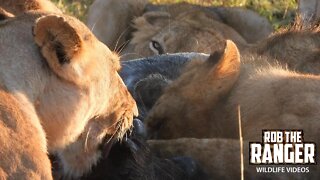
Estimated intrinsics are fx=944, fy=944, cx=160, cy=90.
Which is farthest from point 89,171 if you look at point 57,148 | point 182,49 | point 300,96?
point 182,49

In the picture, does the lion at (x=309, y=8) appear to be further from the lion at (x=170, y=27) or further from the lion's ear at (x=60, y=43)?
the lion's ear at (x=60, y=43)

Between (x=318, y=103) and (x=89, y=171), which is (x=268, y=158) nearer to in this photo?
(x=318, y=103)

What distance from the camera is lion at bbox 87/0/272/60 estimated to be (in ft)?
21.0

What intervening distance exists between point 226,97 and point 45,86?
1.34 metres

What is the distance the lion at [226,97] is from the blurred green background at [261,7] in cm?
329

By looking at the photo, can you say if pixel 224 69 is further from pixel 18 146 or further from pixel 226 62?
pixel 18 146

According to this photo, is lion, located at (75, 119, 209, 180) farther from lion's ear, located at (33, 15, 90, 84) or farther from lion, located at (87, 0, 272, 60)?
lion, located at (87, 0, 272, 60)

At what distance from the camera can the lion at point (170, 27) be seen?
6.40 m

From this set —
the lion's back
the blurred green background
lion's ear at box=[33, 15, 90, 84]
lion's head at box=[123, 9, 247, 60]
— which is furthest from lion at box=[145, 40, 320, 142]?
the blurred green background

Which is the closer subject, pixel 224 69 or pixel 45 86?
pixel 45 86

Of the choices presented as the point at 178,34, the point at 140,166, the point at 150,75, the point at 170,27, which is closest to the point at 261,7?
the point at 170,27

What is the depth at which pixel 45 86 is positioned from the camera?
2.73m

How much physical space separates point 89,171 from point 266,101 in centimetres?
81

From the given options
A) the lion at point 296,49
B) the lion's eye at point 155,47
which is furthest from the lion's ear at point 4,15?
the lion's eye at point 155,47
